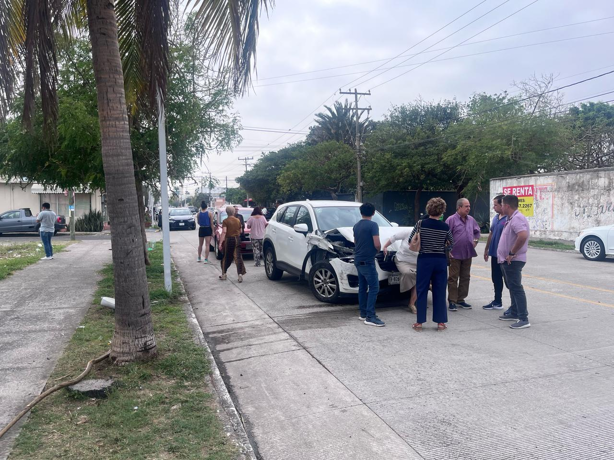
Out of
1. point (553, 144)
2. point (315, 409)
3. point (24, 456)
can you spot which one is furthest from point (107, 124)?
point (553, 144)

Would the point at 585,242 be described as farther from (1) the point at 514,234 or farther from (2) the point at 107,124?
(2) the point at 107,124

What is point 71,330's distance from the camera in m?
6.99

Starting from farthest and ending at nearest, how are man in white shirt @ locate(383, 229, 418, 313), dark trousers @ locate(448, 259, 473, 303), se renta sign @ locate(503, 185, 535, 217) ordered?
se renta sign @ locate(503, 185, 535, 217), dark trousers @ locate(448, 259, 473, 303), man in white shirt @ locate(383, 229, 418, 313)

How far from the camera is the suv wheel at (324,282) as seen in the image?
865cm

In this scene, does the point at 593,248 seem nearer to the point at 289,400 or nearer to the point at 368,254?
the point at 368,254

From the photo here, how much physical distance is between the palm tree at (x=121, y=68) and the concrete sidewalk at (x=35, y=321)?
37.1 inches

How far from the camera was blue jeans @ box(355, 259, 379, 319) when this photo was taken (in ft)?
24.1

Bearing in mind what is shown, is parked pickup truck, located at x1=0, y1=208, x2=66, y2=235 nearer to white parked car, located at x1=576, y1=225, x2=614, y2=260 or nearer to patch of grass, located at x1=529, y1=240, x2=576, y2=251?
patch of grass, located at x1=529, y1=240, x2=576, y2=251

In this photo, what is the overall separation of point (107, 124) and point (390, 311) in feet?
17.4

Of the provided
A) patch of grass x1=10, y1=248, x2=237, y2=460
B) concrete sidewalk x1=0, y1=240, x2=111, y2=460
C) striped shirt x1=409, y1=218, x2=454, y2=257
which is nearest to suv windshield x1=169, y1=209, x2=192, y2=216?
concrete sidewalk x1=0, y1=240, x2=111, y2=460

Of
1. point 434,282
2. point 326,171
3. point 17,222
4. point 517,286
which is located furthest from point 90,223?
point 517,286

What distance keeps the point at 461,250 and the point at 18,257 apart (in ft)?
44.7

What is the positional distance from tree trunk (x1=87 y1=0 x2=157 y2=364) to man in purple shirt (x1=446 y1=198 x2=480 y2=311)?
515 centimetres

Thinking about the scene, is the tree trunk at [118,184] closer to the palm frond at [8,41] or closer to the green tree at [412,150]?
the palm frond at [8,41]
